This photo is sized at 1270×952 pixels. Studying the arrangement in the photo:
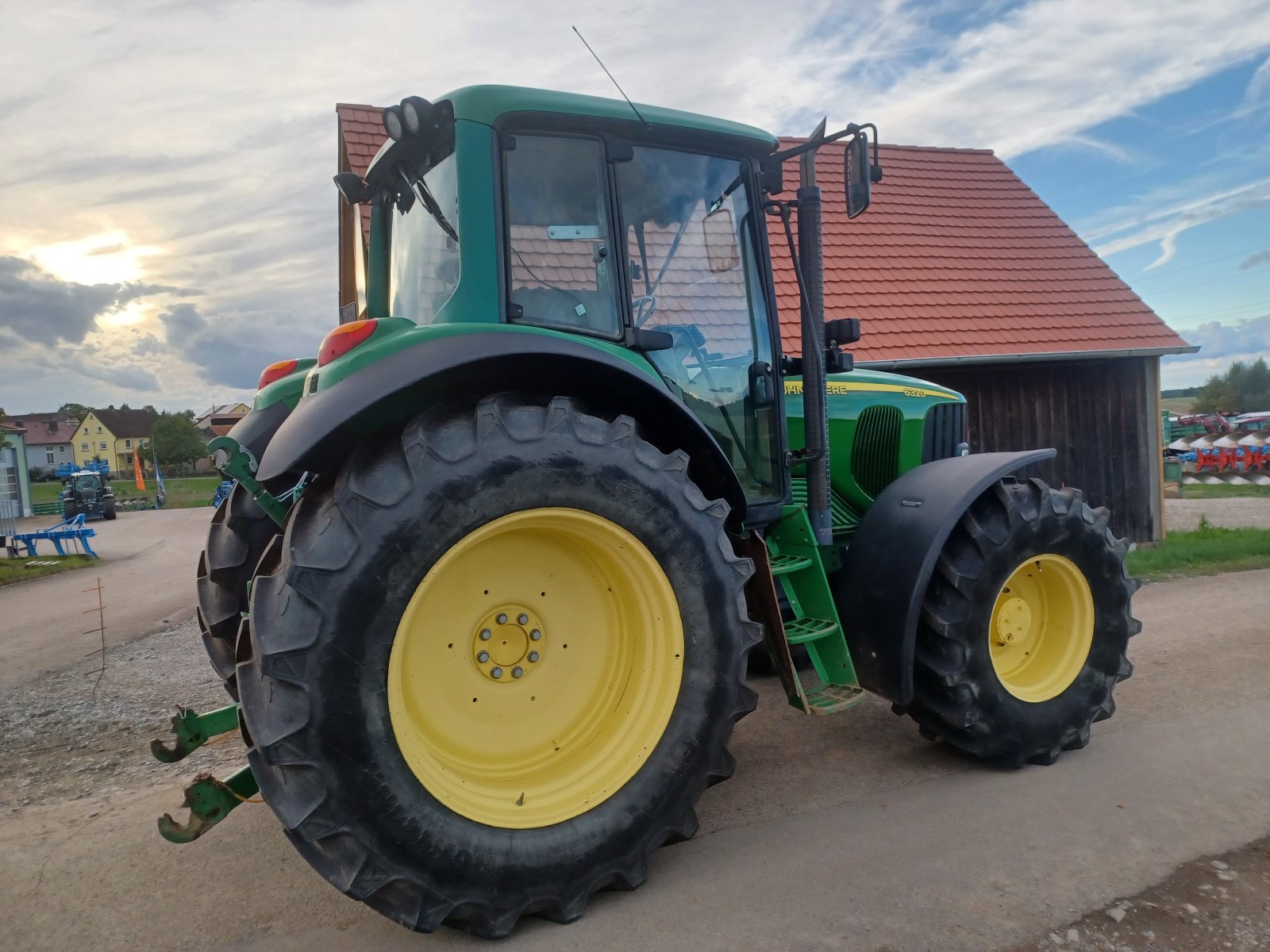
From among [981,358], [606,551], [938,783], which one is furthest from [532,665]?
[981,358]

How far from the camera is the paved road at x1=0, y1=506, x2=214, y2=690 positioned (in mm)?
6820

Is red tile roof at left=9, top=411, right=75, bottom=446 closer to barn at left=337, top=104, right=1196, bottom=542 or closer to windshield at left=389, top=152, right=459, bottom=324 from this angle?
barn at left=337, top=104, right=1196, bottom=542

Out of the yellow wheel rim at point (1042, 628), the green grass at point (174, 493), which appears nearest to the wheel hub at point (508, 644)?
the yellow wheel rim at point (1042, 628)

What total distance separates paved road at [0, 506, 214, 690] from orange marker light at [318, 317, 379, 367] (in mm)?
4709

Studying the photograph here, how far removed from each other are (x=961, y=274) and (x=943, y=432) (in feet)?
22.3

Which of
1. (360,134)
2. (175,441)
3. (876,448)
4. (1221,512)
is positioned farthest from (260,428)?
(175,441)

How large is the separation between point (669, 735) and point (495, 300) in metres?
1.48

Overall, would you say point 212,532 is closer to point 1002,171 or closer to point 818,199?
point 818,199

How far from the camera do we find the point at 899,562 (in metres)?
3.34

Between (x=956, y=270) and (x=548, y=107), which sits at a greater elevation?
(x=956, y=270)

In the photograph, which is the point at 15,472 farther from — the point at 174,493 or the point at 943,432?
the point at 943,432

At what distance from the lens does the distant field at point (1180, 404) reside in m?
68.9

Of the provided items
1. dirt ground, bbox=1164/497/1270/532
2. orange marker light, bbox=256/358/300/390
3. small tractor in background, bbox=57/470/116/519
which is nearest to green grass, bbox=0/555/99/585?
orange marker light, bbox=256/358/300/390

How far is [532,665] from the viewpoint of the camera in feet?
8.95
